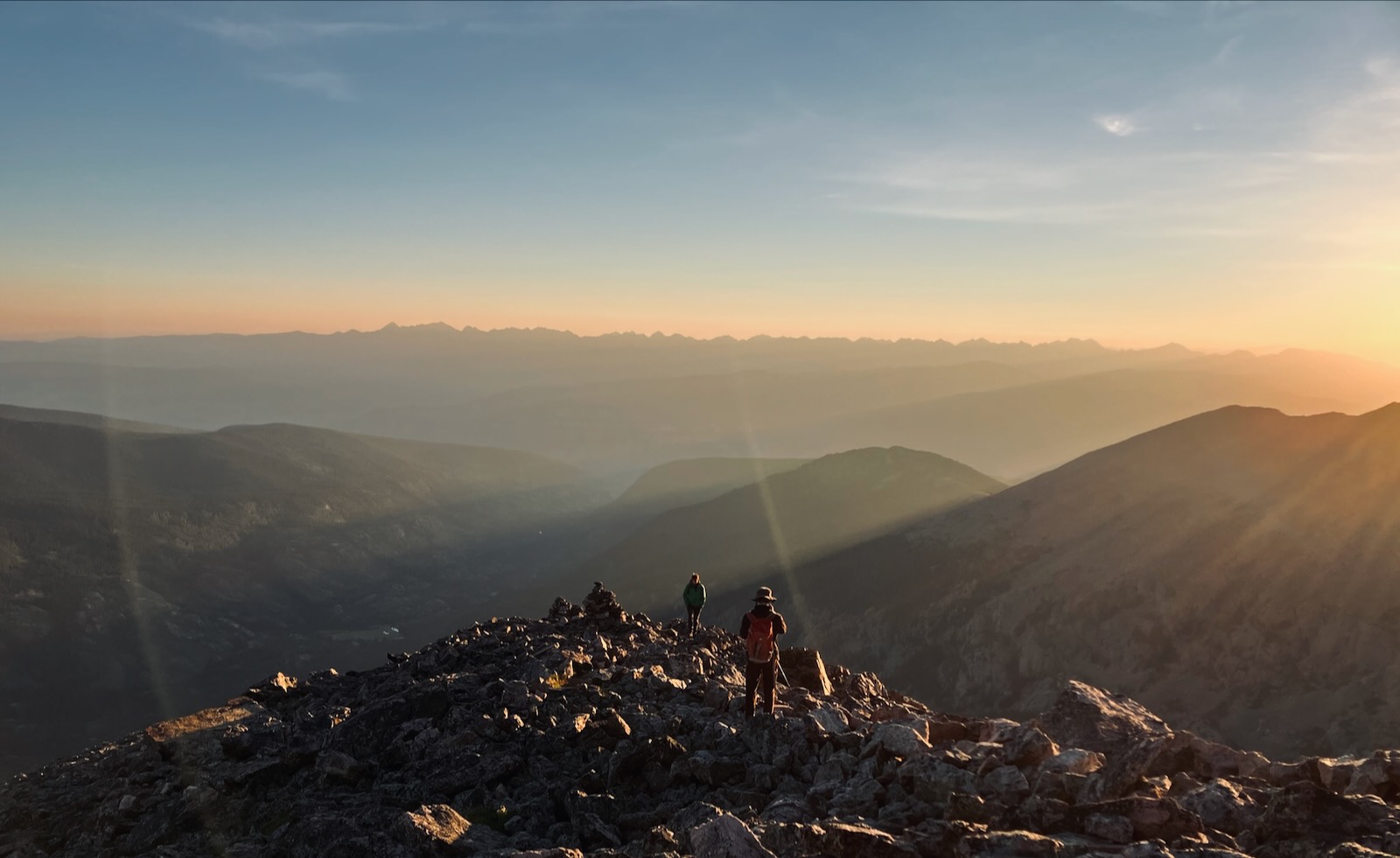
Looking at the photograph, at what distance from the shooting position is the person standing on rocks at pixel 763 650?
18.0 metres

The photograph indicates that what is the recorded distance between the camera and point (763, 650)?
1812cm

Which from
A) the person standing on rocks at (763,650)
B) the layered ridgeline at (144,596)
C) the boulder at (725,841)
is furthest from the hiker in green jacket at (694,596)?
the layered ridgeline at (144,596)

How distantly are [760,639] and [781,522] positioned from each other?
378 ft

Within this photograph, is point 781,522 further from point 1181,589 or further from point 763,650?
point 763,650

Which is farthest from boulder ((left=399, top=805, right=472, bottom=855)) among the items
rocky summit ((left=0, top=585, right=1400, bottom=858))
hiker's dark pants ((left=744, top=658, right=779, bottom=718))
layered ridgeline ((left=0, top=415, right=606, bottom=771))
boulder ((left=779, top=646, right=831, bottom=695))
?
layered ridgeline ((left=0, top=415, right=606, bottom=771))

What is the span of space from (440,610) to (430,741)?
161790 mm

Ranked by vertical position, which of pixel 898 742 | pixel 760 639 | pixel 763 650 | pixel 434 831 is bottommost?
pixel 434 831

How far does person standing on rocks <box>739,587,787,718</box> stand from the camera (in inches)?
710

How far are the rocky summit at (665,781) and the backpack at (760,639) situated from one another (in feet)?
4.67

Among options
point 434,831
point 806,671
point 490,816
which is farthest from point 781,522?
point 434,831

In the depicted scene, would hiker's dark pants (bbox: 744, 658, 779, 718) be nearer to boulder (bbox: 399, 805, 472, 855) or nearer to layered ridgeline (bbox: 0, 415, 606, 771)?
boulder (bbox: 399, 805, 472, 855)

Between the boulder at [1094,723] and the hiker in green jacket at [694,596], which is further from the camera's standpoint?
the hiker in green jacket at [694,596]

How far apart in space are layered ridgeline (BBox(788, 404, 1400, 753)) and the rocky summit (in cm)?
3638

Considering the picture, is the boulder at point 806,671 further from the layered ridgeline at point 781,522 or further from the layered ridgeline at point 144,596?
the layered ridgeline at point 144,596
